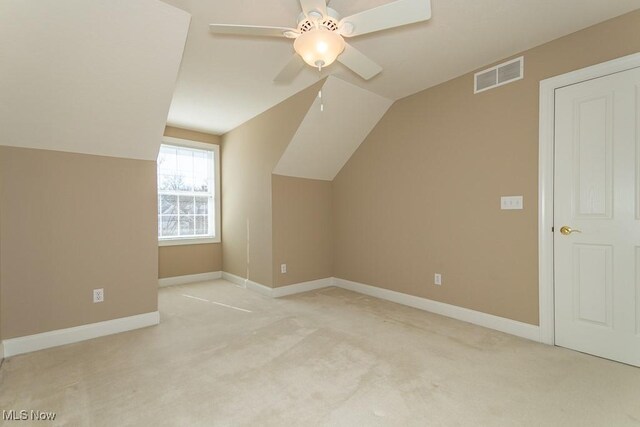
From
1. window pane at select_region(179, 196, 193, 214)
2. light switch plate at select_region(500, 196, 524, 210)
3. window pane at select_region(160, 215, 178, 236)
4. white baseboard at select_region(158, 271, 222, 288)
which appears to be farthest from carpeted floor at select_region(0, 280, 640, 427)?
window pane at select_region(179, 196, 193, 214)

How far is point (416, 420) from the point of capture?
5.03 feet

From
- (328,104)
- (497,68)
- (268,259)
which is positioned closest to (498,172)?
(497,68)

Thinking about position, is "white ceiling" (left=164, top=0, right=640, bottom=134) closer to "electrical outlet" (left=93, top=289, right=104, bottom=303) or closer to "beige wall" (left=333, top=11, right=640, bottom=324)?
"beige wall" (left=333, top=11, right=640, bottom=324)

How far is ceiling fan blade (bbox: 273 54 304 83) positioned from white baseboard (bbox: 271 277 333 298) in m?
2.63

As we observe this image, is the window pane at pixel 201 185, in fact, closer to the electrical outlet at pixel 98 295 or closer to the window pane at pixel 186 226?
the window pane at pixel 186 226

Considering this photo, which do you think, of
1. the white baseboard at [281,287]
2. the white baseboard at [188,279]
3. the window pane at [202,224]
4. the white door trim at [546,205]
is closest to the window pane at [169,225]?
the window pane at [202,224]

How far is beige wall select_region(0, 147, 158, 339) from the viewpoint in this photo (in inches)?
90.3

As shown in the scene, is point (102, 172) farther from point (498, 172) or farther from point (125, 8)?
point (498, 172)

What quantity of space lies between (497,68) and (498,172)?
3.14 ft

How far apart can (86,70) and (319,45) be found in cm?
171

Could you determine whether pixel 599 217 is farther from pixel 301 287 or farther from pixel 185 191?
pixel 185 191

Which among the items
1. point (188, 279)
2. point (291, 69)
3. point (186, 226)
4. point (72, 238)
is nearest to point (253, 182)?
point (186, 226)

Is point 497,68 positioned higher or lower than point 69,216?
higher

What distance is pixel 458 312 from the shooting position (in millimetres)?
2959
